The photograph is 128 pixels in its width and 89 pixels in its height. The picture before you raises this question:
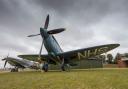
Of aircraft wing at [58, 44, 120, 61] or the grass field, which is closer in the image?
the grass field

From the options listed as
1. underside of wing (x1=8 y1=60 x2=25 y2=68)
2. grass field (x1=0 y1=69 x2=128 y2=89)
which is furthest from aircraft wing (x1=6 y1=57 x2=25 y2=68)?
grass field (x1=0 y1=69 x2=128 y2=89)

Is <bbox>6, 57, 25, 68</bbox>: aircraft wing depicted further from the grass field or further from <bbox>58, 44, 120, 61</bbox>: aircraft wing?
the grass field

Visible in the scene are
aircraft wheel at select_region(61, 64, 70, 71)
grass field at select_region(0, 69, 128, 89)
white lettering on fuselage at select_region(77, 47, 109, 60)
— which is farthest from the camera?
aircraft wheel at select_region(61, 64, 70, 71)

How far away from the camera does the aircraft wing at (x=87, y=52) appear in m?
34.4

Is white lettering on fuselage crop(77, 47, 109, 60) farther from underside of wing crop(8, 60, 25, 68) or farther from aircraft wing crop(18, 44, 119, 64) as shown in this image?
underside of wing crop(8, 60, 25, 68)

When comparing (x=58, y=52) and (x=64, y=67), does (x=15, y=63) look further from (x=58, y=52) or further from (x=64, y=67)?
(x=64, y=67)

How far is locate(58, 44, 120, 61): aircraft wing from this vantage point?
3438 centimetres

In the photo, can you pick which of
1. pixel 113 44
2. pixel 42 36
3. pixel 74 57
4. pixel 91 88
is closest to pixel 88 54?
pixel 74 57

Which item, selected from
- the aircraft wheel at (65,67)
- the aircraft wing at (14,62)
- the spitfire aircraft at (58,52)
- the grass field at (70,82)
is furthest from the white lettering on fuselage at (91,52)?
the aircraft wing at (14,62)

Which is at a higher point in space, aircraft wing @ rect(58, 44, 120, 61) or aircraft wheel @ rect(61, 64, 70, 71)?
aircraft wing @ rect(58, 44, 120, 61)

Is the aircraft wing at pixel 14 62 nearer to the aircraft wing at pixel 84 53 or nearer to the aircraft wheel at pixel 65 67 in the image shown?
the aircraft wing at pixel 84 53

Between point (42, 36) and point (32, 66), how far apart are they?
26.3 m

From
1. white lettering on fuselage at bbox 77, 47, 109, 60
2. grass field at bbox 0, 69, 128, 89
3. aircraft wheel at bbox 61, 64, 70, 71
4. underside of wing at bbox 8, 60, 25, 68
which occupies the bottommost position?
grass field at bbox 0, 69, 128, 89

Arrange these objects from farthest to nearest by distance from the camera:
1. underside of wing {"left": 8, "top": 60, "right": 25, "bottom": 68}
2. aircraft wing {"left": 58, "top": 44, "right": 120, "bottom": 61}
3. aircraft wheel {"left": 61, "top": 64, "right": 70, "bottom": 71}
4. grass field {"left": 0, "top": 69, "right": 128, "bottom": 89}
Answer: underside of wing {"left": 8, "top": 60, "right": 25, "bottom": 68} → aircraft wheel {"left": 61, "top": 64, "right": 70, "bottom": 71} → aircraft wing {"left": 58, "top": 44, "right": 120, "bottom": 61} → grass field {"left": 0, "top": 69, "right": 128, "bottom": 89}
